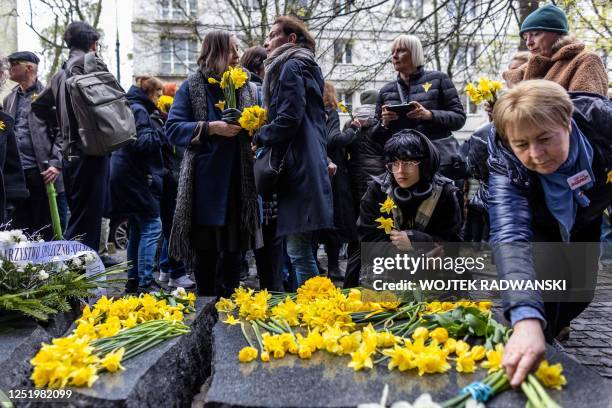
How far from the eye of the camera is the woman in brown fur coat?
3.30 m

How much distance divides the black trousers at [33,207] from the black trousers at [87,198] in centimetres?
93

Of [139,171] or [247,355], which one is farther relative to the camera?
[139,171]

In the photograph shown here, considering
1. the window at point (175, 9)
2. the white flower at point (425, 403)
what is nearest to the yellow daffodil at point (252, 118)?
the white flower at point (425, 403)

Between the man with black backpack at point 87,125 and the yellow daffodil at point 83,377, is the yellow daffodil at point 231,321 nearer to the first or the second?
the yellow daffodil at point 83,377

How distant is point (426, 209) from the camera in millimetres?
3404

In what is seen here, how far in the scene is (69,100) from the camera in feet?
14.4

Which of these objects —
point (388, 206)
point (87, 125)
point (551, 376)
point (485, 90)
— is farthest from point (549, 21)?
point (87, 125)

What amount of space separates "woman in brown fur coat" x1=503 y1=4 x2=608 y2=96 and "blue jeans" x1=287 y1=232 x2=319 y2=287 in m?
1.83

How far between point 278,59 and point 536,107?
2025mm

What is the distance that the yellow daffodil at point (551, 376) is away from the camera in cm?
174

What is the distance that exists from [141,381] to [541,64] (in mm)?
3129

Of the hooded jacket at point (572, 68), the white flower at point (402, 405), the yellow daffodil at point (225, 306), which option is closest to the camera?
the white flower at point (402, 405)

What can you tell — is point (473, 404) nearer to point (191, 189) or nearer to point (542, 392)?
point (542, 392)

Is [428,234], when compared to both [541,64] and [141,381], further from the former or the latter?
[141,381]
